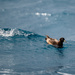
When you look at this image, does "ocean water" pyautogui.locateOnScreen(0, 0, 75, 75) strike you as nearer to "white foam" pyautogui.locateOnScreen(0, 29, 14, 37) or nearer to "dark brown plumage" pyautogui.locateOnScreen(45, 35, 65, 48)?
"white foam" pyautogui.locateOnScreen(0, 29, 14, 37)

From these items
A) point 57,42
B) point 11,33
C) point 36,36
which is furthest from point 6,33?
point 57,42

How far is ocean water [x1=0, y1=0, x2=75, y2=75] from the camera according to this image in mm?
11344

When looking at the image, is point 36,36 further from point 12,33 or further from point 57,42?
point 57,42

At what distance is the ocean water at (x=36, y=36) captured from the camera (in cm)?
1134

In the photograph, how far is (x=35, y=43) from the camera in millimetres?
16500

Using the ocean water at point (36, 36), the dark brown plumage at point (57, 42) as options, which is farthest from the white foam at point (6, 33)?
the dark brown plumage at point (57, 42)

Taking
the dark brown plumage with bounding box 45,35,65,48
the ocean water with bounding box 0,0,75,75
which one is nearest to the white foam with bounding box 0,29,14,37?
the ocean water with bounding box 0,0,75,75

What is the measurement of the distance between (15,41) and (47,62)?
15.7 feet

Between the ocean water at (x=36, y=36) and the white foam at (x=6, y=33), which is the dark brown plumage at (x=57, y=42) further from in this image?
the white foam at (x=6, y=33)

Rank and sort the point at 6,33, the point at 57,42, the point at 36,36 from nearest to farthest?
the point at 57,42, the point at 6,33, the point at 36,36

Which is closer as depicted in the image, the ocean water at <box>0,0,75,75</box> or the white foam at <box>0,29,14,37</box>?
the ocean water at <box>0,0,75,75</box>

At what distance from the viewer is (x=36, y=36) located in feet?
60.4

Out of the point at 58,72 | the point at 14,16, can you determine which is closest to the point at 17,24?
the point at 14,16

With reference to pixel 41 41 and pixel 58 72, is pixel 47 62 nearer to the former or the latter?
pixel 58 72
